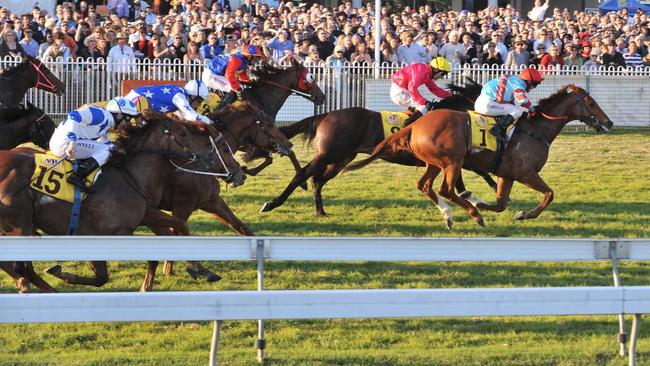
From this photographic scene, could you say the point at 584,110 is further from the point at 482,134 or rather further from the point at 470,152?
the point at 470,152

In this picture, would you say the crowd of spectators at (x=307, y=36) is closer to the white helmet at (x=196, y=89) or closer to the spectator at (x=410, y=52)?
the spectator at (x=410, y=52)

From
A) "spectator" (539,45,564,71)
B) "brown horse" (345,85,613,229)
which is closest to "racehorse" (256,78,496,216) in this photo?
"brown horse" (345,85,613,229)

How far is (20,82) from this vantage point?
40.3 feet

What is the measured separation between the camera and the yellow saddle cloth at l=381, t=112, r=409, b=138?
12.5m

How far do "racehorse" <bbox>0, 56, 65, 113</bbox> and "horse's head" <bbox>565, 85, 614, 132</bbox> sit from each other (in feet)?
18.8

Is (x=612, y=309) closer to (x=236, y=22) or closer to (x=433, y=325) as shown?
(x=433, y=325)

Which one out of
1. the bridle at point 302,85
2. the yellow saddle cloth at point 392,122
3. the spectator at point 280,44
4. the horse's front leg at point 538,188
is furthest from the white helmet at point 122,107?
the spectator at point 280,44

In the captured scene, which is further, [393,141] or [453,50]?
[453,50]

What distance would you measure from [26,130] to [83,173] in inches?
142

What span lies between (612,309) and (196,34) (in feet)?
47.3

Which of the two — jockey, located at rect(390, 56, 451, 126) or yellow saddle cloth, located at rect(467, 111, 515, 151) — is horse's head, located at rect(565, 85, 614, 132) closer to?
yellow saddle cloth, located at rect(467, 111, 515, 151)

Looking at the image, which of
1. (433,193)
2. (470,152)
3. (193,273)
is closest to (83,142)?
(193,273)

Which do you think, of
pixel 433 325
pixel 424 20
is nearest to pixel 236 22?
pixel 424 20

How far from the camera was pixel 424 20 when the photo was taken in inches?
923
